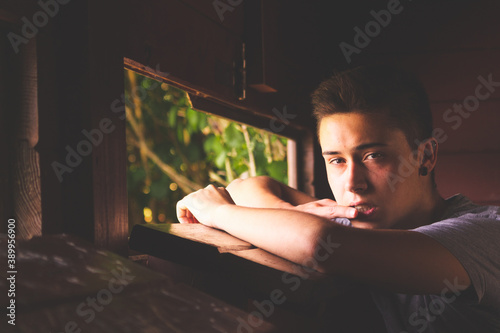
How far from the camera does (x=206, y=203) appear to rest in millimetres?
1446

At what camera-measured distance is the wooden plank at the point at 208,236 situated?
44.3 inches

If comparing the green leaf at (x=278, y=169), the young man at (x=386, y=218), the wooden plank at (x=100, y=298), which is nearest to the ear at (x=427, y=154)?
the young man at (x=386, y=218)

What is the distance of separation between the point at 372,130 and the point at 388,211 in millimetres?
280

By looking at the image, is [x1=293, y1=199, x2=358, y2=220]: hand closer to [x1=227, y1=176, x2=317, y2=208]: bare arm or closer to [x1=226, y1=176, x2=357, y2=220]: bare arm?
[x1=226, y1=176, x2=357, y2=220]: bare arm

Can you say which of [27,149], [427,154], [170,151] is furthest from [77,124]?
[170,151]

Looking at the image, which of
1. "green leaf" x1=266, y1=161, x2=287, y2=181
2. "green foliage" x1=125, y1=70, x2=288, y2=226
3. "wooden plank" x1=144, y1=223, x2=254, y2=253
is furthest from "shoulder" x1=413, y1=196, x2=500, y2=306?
"green foliage" x1=125, y1=70, x2=288, y2=226

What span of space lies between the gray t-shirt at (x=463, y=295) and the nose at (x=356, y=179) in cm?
26

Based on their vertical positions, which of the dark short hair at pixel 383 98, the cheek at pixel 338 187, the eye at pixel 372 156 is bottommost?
the cheek at pixel 338 187

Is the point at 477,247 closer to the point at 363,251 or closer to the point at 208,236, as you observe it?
the point at 363,251

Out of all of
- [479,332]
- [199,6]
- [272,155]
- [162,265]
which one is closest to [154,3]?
[199,6]

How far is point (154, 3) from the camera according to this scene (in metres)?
1.39

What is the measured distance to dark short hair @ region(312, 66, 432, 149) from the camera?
150 centimetres

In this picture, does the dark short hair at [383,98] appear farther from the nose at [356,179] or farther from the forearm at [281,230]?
the forearm at [281,230]

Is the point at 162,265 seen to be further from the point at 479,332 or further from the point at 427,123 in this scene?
the point at 427,123
